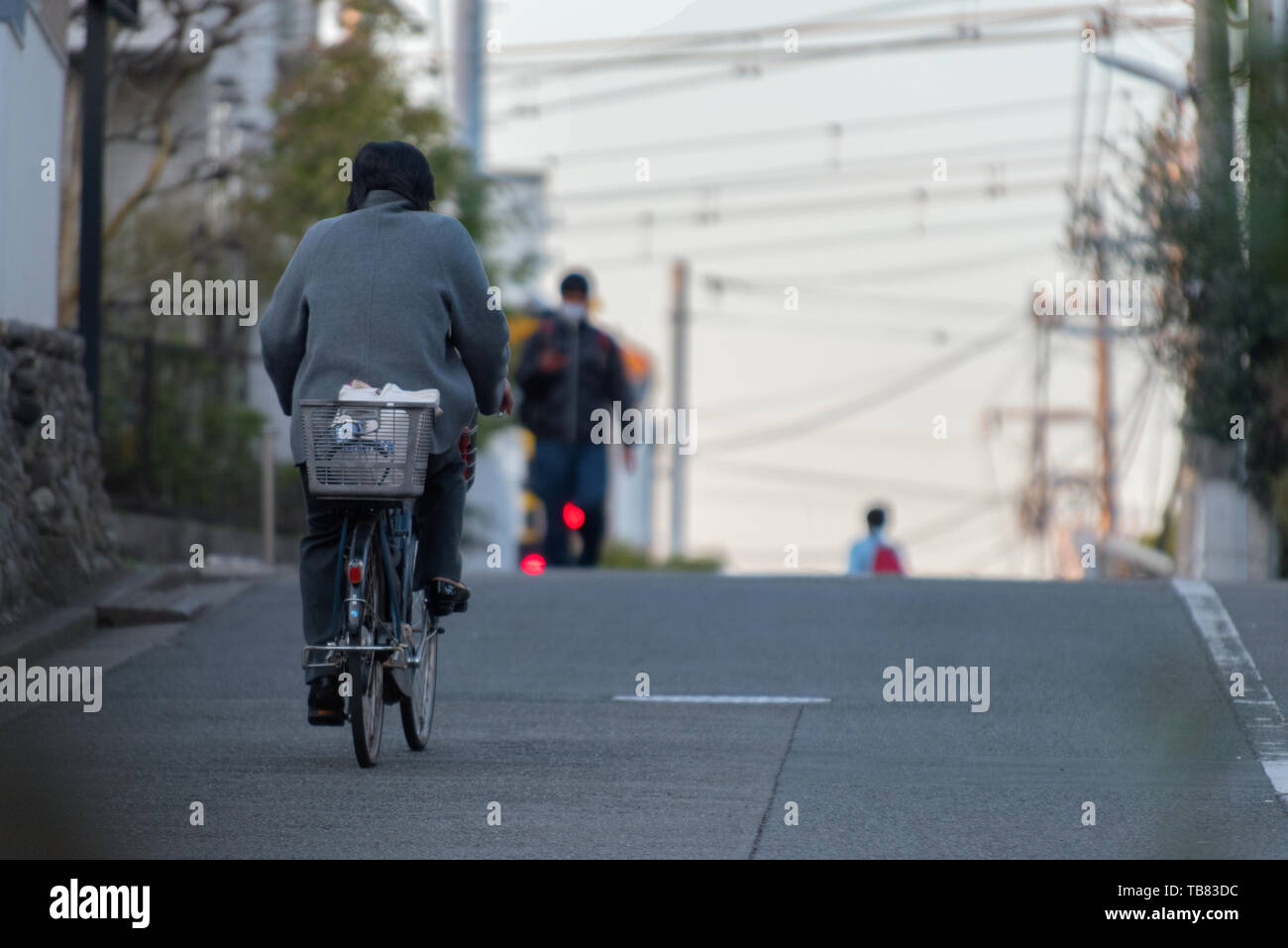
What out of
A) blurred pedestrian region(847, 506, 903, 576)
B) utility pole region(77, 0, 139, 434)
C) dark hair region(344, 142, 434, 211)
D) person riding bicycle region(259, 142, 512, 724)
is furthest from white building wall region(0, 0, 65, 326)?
blurred pedestrian region(847, 506, 903, 576)

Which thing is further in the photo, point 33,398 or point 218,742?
point 33,398

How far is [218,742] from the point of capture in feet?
21.6

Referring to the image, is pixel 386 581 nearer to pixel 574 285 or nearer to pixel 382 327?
pixel 382 327

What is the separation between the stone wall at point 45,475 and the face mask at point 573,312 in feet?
12.4

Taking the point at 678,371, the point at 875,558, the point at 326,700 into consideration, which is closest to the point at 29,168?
the point at 326,700

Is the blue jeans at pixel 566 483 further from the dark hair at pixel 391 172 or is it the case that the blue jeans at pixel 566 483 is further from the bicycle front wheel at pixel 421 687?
the dark hair at pixel 391 172

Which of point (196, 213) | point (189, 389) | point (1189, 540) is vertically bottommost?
point (1189, 540)

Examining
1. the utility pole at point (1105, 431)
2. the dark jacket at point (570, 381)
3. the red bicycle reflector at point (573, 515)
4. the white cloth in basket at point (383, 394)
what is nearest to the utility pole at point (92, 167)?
the dark jacket at point (570, 381)

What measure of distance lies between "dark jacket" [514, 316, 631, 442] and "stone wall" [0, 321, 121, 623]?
3.57 metres

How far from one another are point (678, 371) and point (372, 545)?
1542 inches

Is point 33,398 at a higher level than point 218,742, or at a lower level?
higher
